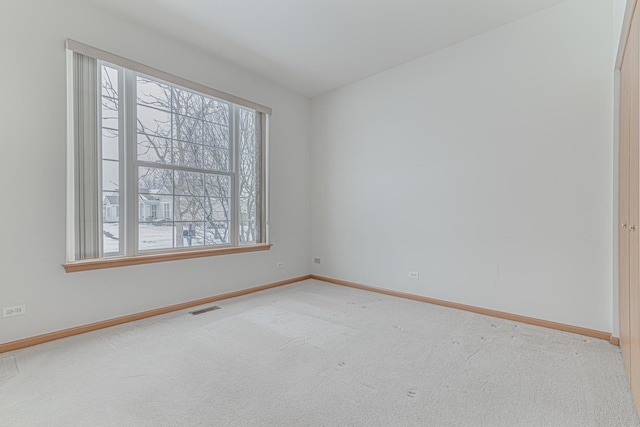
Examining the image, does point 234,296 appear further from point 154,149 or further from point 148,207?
point 154,149

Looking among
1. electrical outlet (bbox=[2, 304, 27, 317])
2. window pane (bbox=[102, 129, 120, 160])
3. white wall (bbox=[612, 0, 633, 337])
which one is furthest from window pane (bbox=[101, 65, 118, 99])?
white wall (bbox=[612, 0, 633, 337])

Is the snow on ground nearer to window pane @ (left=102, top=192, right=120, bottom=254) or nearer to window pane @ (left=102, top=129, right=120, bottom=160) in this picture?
window pane @ (left=102, top=192, right=120, bottom=254)

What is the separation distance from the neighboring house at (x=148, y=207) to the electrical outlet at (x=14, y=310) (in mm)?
875

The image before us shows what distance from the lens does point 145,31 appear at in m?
3.02

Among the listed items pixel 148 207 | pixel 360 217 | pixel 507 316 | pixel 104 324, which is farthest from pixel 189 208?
pixel 507 316

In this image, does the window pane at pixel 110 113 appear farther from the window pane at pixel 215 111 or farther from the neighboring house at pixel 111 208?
the window pane at pixel 215 111

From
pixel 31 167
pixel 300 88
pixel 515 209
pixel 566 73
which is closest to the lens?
pixel 31 167

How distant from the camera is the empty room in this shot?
5.91 feet

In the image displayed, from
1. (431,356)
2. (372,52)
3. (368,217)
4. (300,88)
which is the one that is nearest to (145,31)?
(300,88)

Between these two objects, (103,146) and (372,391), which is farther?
(103,146)

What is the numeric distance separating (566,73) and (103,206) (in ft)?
14.2

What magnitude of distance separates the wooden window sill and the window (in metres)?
0.09

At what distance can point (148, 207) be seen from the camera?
310 centimetres

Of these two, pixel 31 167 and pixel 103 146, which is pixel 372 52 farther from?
pixel 31 167
